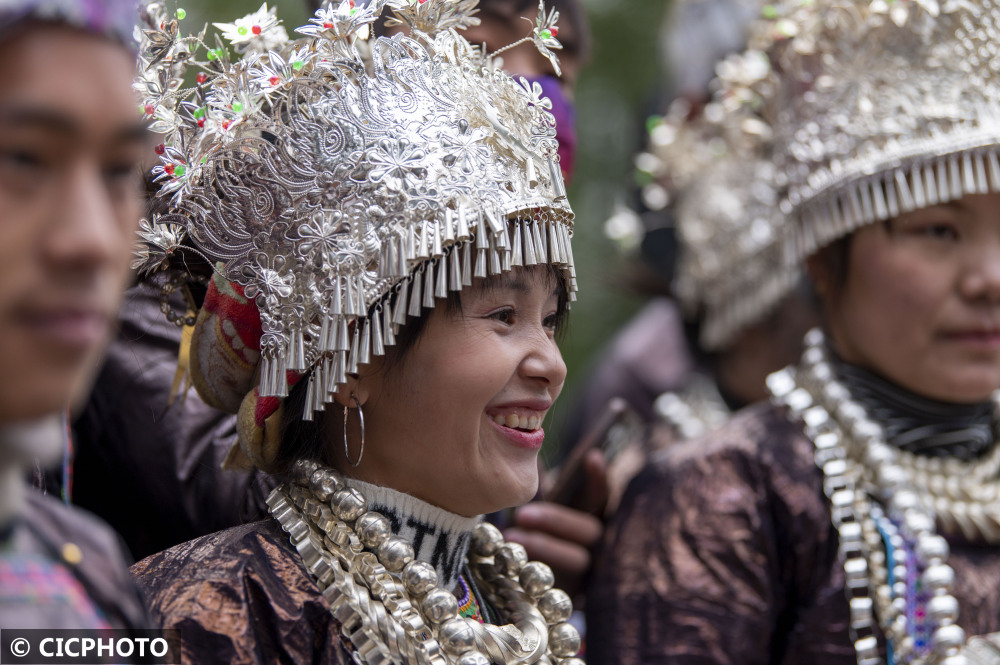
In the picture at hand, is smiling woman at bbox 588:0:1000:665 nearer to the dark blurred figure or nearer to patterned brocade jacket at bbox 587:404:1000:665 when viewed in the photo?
patterned brocade jacket at bbox 587:404:1000:665

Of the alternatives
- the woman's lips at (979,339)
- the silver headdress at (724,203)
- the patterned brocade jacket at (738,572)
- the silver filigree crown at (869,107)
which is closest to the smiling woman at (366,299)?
the patterned brocade jacket at (738,572)

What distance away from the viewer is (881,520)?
248 cm

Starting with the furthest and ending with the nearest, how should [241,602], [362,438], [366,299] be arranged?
[362,438]
[366,299]
[241,602]

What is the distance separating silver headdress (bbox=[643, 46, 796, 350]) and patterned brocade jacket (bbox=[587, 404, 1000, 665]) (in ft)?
2.40

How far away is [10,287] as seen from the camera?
3.41 ft

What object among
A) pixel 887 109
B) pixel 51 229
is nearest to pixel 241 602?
pixel 51 229

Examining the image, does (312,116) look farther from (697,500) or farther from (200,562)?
(697,500)

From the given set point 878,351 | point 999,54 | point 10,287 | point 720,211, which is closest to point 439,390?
point 10,287

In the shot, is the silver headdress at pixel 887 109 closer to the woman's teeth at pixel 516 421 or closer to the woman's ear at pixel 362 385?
the woman's teeth at pixel 516 421

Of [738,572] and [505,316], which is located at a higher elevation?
[505,316]

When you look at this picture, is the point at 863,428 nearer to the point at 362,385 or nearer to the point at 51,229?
the point at 362,385

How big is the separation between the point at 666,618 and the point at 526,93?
1213 mm

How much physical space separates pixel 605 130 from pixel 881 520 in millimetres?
5448

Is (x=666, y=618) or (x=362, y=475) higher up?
(x=362, y=475)
